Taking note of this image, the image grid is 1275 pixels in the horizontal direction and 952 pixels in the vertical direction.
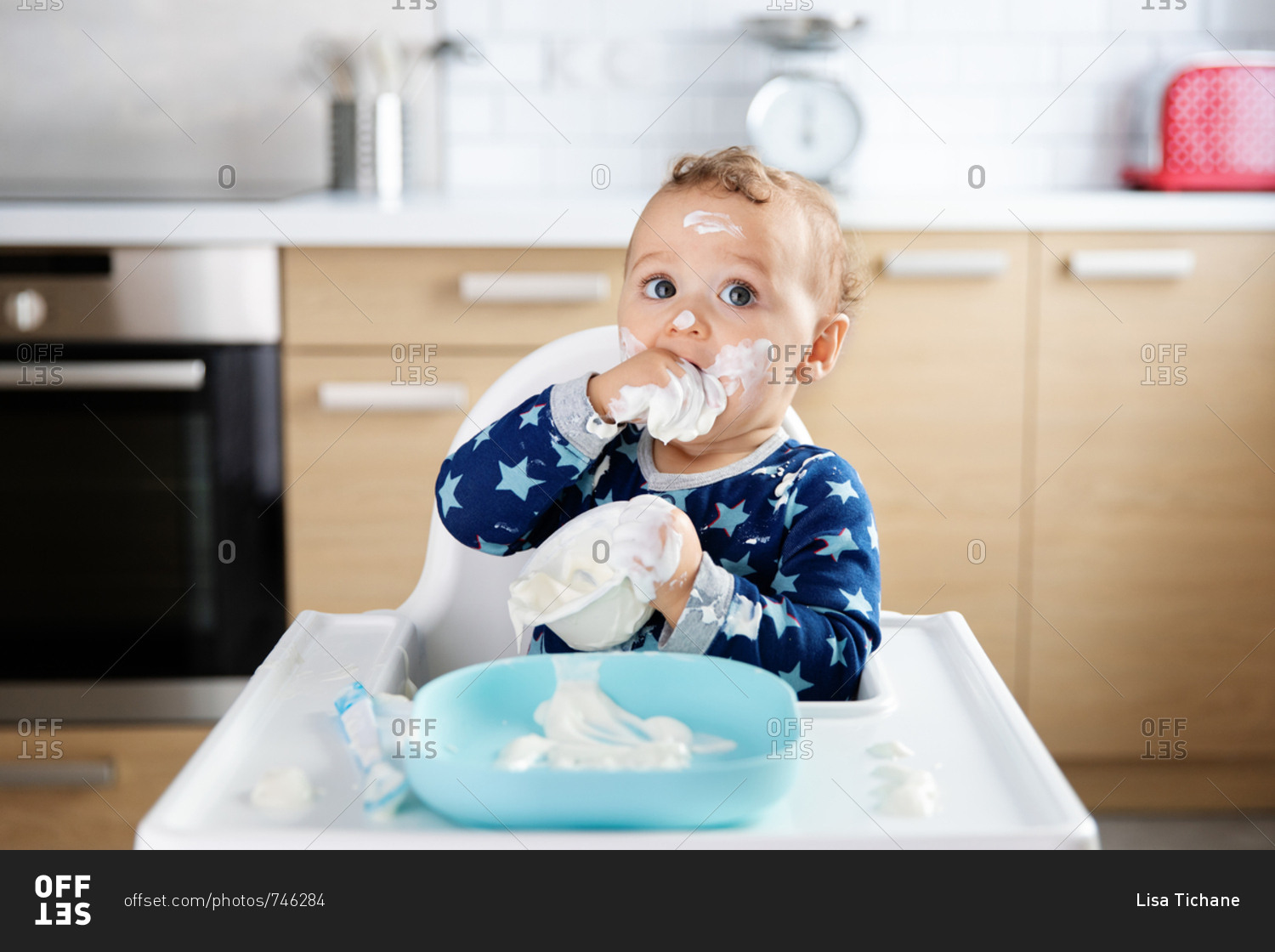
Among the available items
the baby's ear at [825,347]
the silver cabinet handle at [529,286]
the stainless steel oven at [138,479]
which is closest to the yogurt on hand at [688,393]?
the baby's ear at [825,347]

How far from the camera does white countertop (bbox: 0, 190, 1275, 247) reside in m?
1.85

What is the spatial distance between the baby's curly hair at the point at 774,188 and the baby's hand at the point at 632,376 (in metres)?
0.15

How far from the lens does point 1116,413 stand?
1.98 metres

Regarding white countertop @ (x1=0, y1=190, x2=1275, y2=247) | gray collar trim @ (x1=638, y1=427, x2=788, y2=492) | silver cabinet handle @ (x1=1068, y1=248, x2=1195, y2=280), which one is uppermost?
white countertop @ (x1=0, y1=190, x2=1275, y2=247)

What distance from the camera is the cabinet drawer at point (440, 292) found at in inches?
74.6

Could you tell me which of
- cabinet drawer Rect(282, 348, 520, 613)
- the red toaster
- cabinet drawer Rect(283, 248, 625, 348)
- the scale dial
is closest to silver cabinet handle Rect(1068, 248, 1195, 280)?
the red toaster

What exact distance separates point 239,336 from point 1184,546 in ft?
5.21

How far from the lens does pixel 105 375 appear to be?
188 cm

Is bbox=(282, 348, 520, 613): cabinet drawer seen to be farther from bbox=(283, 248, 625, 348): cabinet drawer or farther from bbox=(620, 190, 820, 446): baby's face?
bbox=(620, 190, 820, 446): baby's face

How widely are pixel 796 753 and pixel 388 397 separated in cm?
135

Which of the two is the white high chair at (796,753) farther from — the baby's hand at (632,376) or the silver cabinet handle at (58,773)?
the silver cabinet handle at (58,773)

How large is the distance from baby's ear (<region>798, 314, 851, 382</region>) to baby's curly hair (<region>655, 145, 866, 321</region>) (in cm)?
2
